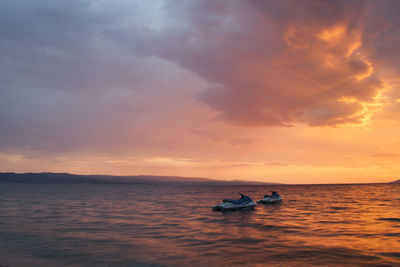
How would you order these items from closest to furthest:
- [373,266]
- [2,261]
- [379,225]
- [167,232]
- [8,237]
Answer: [373,266]
[2,261]
[8,237]
[167,232]
[379,225]

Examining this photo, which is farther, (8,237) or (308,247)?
(8,237)

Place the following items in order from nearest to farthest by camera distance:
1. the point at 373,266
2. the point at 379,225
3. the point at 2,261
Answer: the point at 373,266
the point at 2,261
the point at 379,225

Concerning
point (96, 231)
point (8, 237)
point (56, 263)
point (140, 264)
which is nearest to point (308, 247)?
point (140, 264)

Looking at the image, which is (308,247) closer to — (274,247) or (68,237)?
(274,247)

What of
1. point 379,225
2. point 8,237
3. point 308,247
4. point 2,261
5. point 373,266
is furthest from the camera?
point 379,225

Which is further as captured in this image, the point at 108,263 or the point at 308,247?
the point at 308,247

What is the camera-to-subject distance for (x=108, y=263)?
13.4 metres

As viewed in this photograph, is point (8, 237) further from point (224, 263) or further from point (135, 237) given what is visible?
point (224, 263)

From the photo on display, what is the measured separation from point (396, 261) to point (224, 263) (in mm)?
8553

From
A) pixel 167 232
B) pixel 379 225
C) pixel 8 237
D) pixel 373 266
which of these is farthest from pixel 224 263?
pixel 379 225

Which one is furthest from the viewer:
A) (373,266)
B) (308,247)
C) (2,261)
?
(308,247)

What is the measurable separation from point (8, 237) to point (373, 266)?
23540 millimetres

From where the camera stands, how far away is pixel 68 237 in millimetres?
20172

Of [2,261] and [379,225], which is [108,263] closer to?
[2,261]
